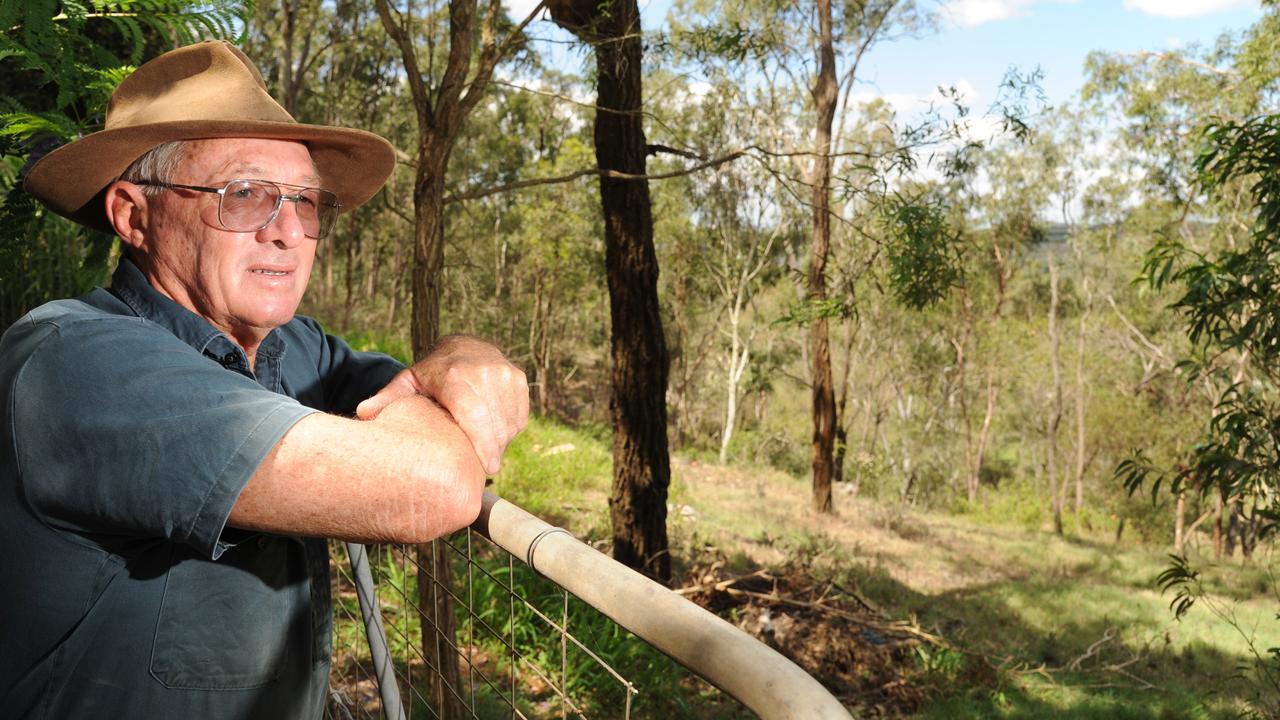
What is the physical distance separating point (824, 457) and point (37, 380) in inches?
518

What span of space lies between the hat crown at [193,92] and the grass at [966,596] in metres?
4.05

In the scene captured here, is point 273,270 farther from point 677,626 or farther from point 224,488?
point 677,626

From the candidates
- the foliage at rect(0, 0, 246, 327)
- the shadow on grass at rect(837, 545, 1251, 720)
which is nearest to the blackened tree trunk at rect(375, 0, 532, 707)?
the foliage at rect(0, 0, 246, 327)

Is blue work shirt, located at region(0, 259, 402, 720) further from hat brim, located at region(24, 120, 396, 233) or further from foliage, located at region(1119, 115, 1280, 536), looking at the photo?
foliage, located at region(1119, 115, 1280, 536)

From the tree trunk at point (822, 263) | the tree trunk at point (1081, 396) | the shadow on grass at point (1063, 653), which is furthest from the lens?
the tree trunk at point (1081, 396)

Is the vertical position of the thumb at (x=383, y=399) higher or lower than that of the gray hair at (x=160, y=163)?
lower

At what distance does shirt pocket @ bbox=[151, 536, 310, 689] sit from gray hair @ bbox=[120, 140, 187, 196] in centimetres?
56

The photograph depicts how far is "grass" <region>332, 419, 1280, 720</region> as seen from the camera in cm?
666

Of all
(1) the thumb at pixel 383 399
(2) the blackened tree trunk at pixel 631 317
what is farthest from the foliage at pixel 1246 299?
(1) the thumb at pixel 383 399

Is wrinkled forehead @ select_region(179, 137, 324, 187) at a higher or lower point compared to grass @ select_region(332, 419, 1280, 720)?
higher

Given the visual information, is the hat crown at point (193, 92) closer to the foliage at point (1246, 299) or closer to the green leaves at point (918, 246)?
the foliage at point (1246, 299)

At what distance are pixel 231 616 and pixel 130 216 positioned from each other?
0.62 metres

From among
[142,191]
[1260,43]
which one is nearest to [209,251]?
[142,191]

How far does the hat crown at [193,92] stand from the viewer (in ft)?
→ 4.34
